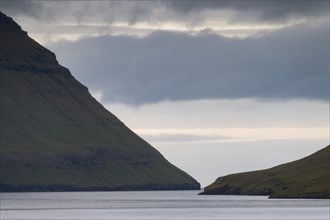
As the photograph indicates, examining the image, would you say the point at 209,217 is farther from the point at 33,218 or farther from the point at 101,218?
the point at 33,218

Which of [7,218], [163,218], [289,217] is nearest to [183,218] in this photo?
[163,218]

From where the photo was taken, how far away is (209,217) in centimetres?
19725

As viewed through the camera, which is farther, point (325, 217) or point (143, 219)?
point (143, 219)

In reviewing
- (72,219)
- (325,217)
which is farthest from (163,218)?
(325,217)

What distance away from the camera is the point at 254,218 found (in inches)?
7402

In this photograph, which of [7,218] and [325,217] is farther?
[7,218]

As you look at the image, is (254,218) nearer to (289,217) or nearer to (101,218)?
(289,217)

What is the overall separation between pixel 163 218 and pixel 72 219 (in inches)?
637

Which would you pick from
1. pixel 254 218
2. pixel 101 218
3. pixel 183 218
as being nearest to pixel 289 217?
pixel 254 218

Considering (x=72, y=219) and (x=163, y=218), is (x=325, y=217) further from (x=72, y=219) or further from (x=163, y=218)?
(x=72, y=219)

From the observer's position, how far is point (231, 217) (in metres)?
196

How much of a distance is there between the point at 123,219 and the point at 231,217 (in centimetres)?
1902

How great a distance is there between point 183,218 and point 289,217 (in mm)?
19460

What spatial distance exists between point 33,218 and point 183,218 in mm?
26741
